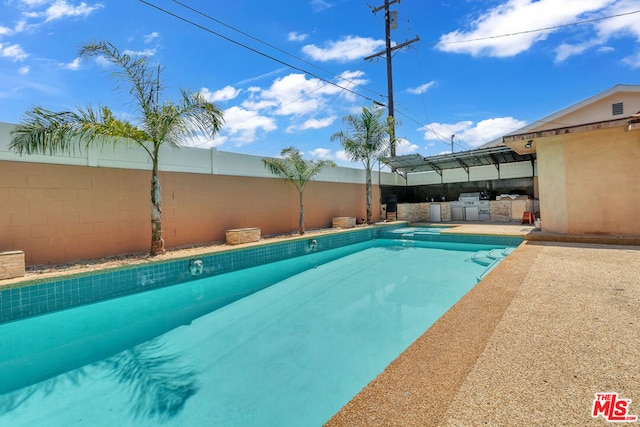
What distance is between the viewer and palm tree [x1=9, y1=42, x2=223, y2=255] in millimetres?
5816

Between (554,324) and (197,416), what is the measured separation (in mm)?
3204

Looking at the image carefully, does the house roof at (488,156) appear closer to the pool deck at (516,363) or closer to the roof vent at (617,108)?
the roof vent at (617,108)

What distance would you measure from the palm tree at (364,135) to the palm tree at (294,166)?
2240 millimetres

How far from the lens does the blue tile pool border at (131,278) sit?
4.74 metres

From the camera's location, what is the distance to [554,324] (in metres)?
2.68

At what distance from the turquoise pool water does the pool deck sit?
823 millimetres

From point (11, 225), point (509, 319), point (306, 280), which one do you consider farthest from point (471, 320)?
point (11, 225)

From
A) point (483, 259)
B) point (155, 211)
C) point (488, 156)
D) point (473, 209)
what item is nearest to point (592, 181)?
point (483, 259)

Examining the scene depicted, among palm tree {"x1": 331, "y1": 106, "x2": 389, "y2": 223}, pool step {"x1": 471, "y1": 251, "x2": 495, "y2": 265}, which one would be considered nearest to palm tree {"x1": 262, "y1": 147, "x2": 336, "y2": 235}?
palm tree {"x1": 331, "y1": 106, "x2": 389, "y2": 223}

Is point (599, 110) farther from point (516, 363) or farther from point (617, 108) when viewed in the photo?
point (516, 363)

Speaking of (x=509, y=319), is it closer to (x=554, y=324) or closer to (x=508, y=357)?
(x=554, y=324)

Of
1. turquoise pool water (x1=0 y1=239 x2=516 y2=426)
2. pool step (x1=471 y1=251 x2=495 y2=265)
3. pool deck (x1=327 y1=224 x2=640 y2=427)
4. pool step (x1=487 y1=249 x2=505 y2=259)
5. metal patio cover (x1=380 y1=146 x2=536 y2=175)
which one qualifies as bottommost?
turquoise pool water (x1=0 y1=239 x2=516 y2=426)

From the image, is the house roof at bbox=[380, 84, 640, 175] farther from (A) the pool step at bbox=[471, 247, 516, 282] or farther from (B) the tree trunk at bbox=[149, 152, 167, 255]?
(B) the tree trunk at bbox=[149, 152, 167, 255]

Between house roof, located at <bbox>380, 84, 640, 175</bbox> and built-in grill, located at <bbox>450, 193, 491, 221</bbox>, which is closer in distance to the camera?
house roof, located at <bbox>380, 84, 640, 175</bbox>
